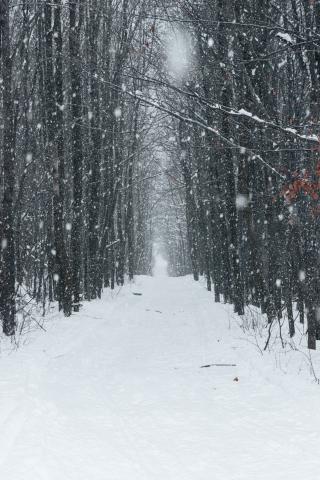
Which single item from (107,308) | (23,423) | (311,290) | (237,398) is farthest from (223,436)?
(107,308)

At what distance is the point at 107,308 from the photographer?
17.8 meters

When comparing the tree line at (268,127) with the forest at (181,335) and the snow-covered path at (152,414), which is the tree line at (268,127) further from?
the snow-covered path at (152,414)

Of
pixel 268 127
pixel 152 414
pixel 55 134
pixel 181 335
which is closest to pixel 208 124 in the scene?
pixel 268 127

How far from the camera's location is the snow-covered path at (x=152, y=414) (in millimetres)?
4098

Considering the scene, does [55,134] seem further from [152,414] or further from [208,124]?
[152,414]

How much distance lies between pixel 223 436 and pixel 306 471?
42.8 inches

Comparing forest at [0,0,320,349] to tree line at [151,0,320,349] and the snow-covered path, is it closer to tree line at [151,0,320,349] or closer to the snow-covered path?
tree line at [151,0,320,349]

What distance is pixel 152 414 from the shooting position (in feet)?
18.5

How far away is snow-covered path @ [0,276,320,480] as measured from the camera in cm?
410

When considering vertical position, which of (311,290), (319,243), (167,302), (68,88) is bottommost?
(167,302)

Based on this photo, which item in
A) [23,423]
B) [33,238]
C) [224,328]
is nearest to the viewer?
[23,423]

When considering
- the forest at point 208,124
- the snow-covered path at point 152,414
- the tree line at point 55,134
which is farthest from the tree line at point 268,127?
the snow-covered path at point 152,414

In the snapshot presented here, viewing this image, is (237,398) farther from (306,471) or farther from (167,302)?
(167,302)

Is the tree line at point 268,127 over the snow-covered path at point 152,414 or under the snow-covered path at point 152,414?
over
